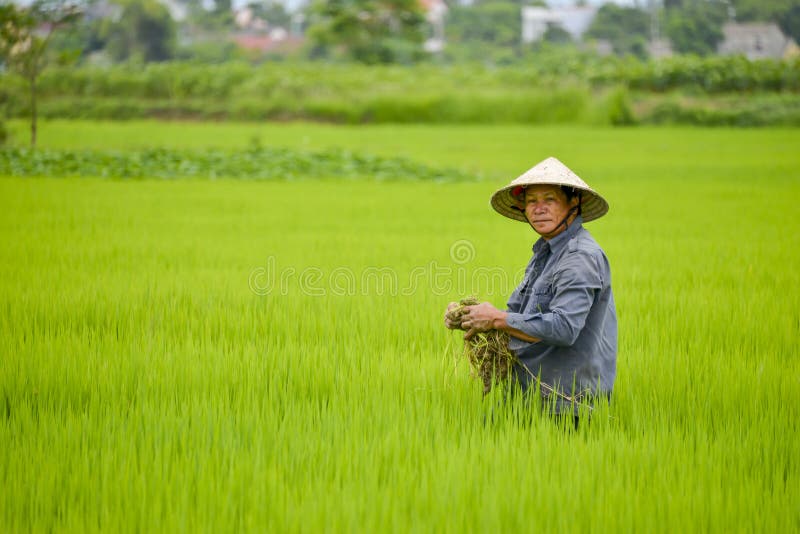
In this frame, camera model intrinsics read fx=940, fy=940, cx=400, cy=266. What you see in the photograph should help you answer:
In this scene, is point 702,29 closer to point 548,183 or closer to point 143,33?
point 143,33

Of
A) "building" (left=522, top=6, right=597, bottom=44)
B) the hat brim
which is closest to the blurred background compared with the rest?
"building" (left=522, top=6, right=597, bottom=44)

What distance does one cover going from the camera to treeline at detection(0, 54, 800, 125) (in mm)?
22953

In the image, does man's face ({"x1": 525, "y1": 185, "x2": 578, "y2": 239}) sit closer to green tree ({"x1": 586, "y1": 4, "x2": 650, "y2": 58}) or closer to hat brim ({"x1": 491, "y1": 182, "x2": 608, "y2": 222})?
hat brim ({"x1": 491, "y1": 182, "x2": 608, "y2": 222})

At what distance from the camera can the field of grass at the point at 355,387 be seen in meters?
2.26

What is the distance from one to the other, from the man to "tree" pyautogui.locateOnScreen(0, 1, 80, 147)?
40.1 feet

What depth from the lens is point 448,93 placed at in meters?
24.5

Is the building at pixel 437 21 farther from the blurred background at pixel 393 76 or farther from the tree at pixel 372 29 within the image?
the tree at pixel 372 29

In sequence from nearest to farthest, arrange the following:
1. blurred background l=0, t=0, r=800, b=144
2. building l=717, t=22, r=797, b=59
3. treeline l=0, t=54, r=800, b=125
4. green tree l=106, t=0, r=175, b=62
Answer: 1. blurred background l=0, t=0, r=800, b=144
2. treeline l=0, t=54, r=800, b=125
3. building l=717, t=22, r=797, b=59
4. green tree l=106, t=0, r=175, b=62

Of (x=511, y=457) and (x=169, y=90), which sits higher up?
(x=169, y=90)

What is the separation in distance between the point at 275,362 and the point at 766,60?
23857 mm

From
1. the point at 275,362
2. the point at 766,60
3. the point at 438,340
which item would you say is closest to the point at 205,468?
the point at 275,362

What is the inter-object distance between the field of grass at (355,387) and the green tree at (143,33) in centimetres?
3282

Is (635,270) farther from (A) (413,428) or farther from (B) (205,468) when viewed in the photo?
(B) (205,468)

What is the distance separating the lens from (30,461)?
2.51 m
